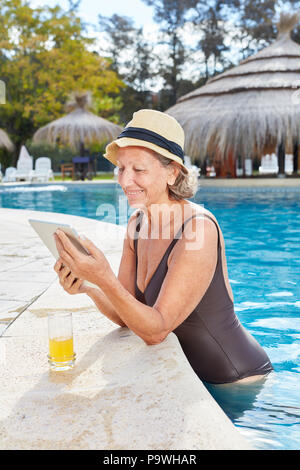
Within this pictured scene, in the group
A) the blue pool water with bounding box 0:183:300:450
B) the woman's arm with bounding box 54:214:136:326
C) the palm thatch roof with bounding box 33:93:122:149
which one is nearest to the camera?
the woman's arm with bounding box 54:214:136:326

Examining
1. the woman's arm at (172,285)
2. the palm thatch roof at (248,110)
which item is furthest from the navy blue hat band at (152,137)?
the palm thatch roof at (248,110)

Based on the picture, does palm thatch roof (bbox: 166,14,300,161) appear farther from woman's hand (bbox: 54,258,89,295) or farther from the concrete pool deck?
woman's hand (bbox: 54,258,89,295)

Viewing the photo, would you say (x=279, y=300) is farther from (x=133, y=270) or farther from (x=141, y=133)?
(x=141, y=133)

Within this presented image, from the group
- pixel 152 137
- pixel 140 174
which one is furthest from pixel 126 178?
pixel 152 137

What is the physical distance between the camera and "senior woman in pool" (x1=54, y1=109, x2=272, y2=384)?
69.9 inches

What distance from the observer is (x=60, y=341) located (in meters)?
1.98

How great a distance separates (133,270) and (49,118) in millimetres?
24670

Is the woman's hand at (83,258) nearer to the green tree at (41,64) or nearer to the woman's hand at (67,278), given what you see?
the woman's hand at (67,278)

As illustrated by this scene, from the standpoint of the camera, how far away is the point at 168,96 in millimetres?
30484

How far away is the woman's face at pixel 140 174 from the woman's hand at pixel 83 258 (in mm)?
356

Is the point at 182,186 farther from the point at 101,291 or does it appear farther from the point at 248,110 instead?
the point at 248,110

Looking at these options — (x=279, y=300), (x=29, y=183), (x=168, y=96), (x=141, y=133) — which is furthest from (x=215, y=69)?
(x=141, y=133)

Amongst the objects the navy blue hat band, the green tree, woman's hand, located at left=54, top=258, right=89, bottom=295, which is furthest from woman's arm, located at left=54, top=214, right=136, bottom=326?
the green tree

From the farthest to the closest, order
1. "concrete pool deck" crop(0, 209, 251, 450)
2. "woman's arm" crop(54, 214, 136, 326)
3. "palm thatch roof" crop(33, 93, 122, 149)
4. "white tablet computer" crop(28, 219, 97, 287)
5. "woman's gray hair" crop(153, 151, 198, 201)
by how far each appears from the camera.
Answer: "palm thatch roof" crop(33, 93, 122, 149) < "woman's gray hair" crop(153, 151, 198, 201) < "woman's arm" crop(54, 214, 136, 326) < "white tablet computer" crop(28, 219, 97, 287) < "concrete pool deck" crop(0, 209, 251, 450)
